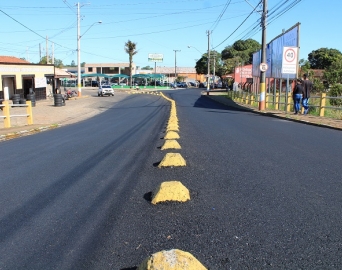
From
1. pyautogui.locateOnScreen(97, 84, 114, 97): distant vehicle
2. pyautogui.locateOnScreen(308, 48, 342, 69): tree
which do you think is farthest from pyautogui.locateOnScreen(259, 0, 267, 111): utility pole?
pyautogui.locateOnScreen(308, 48, 342, 69): tree

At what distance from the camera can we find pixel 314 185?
5.61 metres

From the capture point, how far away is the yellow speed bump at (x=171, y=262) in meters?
2.92

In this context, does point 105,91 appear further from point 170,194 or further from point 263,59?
point 170,194

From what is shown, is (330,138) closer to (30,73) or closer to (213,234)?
(213,234)

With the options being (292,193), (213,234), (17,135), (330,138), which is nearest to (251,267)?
(213,234)

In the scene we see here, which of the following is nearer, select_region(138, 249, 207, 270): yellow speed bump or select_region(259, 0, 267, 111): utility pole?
select_region(138, 249, 207, 270): yellow speed bump

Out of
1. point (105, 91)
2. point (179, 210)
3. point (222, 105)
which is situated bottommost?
point (222, 105)

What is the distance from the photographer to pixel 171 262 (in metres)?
2.95

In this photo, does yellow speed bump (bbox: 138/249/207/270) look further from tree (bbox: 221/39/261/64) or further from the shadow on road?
tree (bbox: 221/39/261/64)

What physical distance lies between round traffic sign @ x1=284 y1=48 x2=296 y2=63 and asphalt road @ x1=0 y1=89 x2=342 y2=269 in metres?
11.9

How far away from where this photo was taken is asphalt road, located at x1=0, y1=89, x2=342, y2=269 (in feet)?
11.4

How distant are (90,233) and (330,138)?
8687mm

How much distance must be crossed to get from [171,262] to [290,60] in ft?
59.9

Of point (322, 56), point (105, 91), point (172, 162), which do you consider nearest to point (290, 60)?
point (172, 162)
